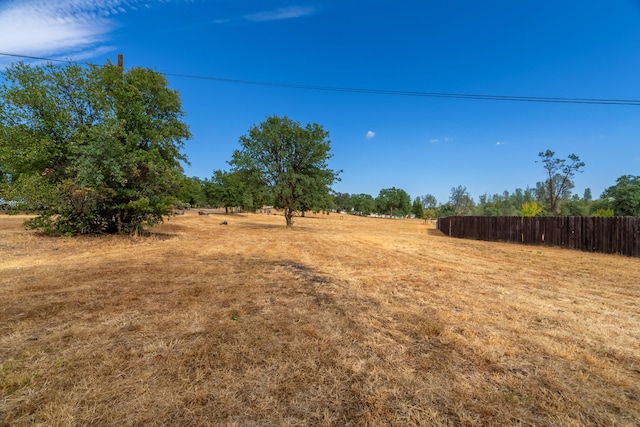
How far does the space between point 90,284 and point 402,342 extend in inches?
219

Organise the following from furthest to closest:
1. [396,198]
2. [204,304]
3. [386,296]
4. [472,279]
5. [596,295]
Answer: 1. [396,198]
2. [472,279]
3. [596,295]
4. [386,296]
5. [204,304]

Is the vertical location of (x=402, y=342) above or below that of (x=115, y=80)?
below

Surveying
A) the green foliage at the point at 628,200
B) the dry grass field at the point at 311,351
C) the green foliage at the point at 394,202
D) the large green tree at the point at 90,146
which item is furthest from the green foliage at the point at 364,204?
the dry grass field at the point at 311,351

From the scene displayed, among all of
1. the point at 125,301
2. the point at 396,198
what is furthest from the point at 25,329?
the point at 396,198

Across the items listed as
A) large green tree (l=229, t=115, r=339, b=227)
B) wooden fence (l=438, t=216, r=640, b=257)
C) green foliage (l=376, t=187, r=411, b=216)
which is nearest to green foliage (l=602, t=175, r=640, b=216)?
wooden fence (l=438, t=216, r=640, b=257)

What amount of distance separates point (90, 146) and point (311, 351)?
40.7ft

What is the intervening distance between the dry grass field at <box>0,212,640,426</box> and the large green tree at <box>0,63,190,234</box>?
678 centimetres

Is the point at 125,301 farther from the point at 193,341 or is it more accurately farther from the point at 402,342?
the point at 402,342

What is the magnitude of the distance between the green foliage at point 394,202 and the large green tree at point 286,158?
66.1 meters

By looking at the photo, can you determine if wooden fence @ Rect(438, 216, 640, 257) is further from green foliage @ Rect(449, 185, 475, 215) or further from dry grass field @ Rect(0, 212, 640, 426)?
green foliage @ Rect(449, 185, 475, 215)

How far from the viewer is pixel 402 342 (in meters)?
3.25

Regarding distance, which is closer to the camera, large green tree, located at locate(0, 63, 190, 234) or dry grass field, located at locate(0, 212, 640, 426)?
dry grass field, located at locate(0, 212, 640, 426)

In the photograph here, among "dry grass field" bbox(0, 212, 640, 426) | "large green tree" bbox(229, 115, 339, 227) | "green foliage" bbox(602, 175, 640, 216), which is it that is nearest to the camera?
"dry grass field" bbox(0, 212, 640, 426)

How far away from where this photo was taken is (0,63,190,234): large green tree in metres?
11.0
